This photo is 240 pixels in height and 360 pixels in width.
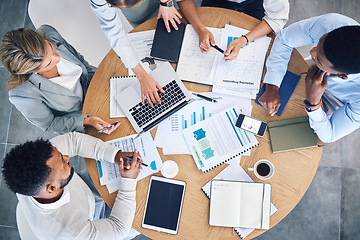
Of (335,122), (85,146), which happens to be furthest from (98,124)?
(335,122)

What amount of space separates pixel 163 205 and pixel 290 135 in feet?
2.32

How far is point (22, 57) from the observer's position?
4.06 feet

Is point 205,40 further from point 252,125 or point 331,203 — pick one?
point 331,203

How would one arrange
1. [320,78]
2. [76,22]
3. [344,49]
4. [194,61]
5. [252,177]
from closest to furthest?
1. [344,49]
2. [320,78]
3. [252,177]
4. [194,61]
5. [76,22]

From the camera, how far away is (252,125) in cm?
134

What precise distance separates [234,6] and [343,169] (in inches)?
57.7

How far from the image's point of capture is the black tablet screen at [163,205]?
4.28 feet

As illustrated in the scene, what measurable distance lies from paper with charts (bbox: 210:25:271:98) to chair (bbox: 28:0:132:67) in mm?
783

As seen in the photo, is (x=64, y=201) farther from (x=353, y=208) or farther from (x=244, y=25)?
(x=353, y=208)

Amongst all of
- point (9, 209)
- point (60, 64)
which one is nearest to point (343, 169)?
point (60, 64)

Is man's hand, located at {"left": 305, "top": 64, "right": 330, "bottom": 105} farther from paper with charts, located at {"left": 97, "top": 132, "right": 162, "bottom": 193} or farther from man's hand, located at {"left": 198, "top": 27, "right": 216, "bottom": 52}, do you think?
paper with charts, located at {"left": 97, "top": 132, "right": 162, "bottom": 193}

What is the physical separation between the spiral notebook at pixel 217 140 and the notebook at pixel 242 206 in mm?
135

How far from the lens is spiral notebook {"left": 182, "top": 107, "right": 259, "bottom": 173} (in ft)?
4.37

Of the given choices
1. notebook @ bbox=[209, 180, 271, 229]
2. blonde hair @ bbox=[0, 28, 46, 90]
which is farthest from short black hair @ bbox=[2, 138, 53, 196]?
notebook @ bbox=[209, 180, 271, 229]
